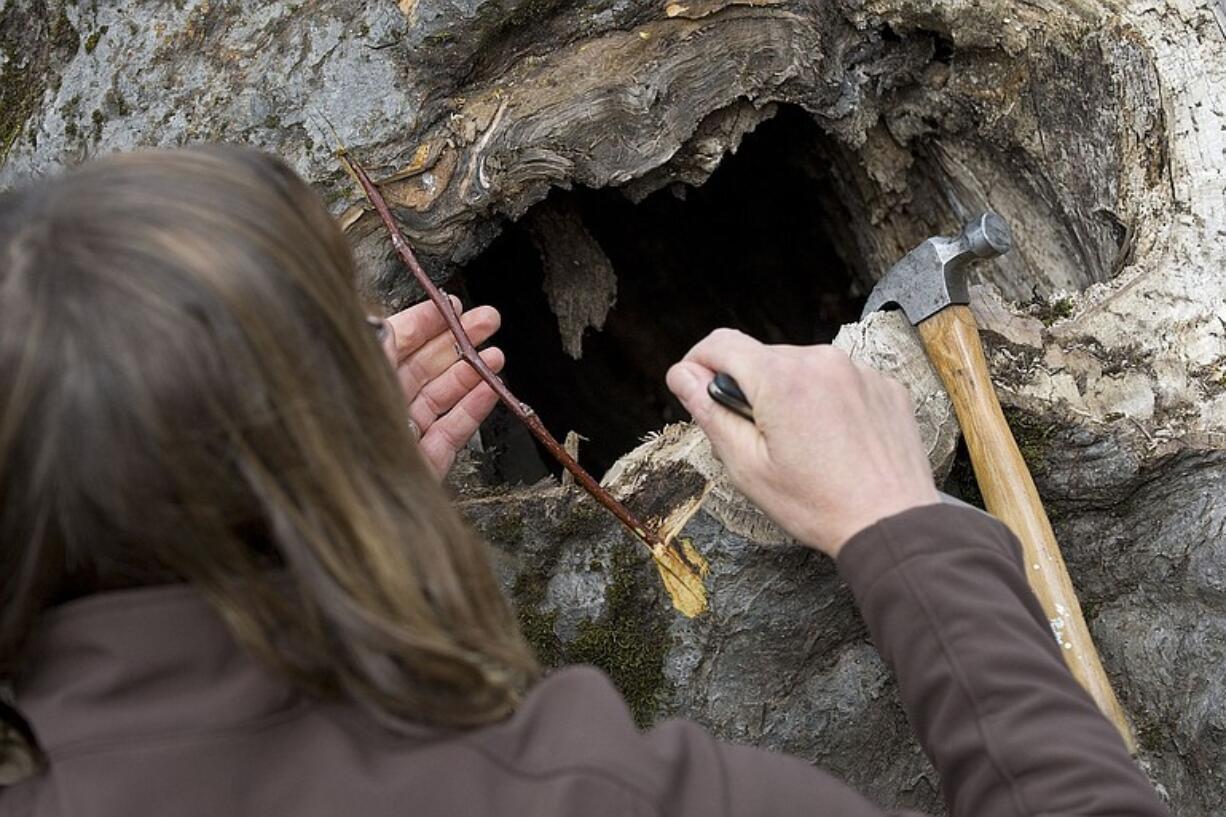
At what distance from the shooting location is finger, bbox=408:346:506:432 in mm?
2217

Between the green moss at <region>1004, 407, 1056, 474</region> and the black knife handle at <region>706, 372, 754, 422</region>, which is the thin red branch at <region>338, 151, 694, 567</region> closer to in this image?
the black knife handle at <region>706, 372, 754, 422</region>

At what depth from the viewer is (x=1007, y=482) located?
6.68ft

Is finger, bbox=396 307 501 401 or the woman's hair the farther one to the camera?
finger, bbox=396 307 501 401

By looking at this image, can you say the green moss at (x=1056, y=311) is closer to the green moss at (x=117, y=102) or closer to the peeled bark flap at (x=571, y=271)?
the peeled bark flap at (x=571, y=271)

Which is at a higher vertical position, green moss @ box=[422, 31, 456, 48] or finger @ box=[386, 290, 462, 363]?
green moss @ box=[422, 31, 456, 48]

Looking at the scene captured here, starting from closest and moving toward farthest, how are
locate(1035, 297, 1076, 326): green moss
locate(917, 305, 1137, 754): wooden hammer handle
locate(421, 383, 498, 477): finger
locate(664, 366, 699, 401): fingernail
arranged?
locate(664, 366, 699, 401): fingernail, locate(917, 305, 1137, 754): wooden hammer handle, locate(421, 383, 498, 477): finger, locate(1035, 297, 1076, 326): green moss

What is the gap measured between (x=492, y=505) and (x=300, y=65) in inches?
42.1

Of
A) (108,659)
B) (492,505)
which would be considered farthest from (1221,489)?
(108,659)

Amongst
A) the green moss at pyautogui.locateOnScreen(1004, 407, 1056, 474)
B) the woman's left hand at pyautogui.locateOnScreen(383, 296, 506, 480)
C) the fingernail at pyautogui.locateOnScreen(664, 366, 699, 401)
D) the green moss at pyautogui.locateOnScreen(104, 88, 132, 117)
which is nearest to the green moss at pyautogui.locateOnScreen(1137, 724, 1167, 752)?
the green moss at pyautogui.locateOnScreen(1004, 407, 1056, 474)

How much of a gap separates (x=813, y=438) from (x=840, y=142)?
1.54m

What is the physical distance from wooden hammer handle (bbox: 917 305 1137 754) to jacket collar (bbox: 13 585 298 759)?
141cm

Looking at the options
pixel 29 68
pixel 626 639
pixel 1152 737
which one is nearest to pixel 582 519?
pixel 626 639

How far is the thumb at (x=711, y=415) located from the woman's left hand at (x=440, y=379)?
58 cm

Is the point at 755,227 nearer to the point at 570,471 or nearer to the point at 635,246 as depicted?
the point at 635,246
